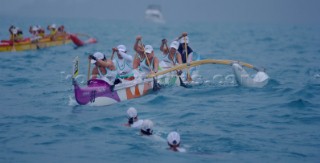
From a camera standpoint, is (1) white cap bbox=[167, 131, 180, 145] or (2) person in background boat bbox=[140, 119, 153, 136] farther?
(2) person in background boat bbox=[140, 119, 153, 136]

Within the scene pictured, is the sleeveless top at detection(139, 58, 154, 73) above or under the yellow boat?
under

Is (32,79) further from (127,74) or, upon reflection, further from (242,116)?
(242,116)

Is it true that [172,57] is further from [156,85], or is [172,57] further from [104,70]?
[104,70]

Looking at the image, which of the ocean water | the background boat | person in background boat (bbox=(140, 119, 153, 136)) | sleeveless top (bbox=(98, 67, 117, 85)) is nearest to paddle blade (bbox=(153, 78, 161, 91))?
the ocean water

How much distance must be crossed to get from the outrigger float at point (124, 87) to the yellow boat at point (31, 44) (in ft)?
45.4

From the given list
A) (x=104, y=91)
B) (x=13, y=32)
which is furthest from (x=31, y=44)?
(x=104, y=91)

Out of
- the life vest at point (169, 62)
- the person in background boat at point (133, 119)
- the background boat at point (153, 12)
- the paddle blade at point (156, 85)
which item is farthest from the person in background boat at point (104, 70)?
the background boat at point (153, 12)

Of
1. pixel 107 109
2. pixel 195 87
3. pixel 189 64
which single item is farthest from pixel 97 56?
pixel 195 87

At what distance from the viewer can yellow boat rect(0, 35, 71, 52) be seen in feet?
90.6

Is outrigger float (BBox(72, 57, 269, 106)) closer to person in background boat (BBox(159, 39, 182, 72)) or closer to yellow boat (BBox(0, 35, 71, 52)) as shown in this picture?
person in background boat (BBox(159, 39, 182, 72))

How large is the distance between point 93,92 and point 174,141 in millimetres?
4346

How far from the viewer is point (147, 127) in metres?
10.5

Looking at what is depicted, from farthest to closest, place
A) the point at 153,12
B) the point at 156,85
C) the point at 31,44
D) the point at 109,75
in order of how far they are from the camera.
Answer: the point at 153,12 < the point at 31,44 < the point at 156,85 < the point at 109,75

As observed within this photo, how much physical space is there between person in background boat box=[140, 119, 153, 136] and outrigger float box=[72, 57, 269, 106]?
3.14 metres
